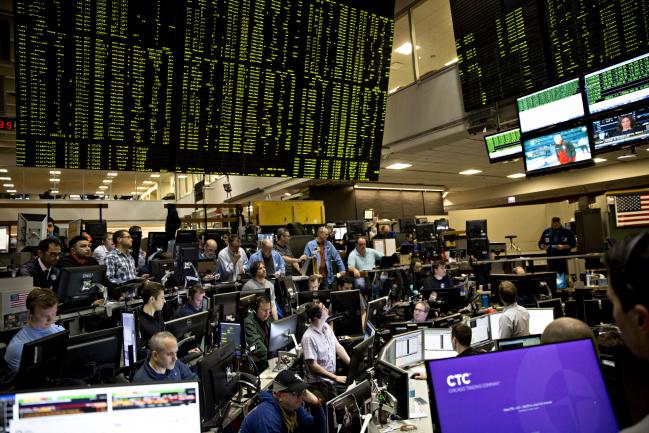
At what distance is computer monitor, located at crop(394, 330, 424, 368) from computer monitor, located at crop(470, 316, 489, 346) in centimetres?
59

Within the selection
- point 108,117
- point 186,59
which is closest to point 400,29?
point 186,59

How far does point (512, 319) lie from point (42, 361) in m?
4.05

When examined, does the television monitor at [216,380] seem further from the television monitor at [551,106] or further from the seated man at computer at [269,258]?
the television monitor at [551,106]

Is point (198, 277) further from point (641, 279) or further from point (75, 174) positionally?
point (75, 174)

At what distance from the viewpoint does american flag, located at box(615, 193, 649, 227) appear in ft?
26.0

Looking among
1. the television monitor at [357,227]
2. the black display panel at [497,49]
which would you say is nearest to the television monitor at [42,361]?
the black display panel at [497,49]

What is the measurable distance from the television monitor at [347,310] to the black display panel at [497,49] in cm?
387

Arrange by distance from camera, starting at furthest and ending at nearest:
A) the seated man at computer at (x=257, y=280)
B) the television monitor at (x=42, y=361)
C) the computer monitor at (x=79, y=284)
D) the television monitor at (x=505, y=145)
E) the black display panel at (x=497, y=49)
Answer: the television monitor at (x=505, y=145) < the black display panel at (x=497, y=49) < the seated man at computer at (x=257, y=280) < the computer monitor at (x=79, y=284) < the television monitor at (x=42, y=361)

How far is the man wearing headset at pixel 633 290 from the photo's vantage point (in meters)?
0.91

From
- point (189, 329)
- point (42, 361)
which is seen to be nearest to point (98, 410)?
point (42, 361)

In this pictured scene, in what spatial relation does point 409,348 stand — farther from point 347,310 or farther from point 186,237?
point 186,237

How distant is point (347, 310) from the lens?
5.84m

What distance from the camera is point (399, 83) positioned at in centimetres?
981

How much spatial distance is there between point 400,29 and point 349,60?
3141mm
